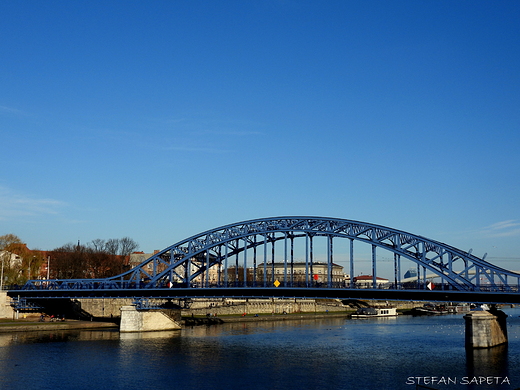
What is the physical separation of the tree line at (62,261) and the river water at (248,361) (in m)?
29.3

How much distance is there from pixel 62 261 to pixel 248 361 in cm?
6999

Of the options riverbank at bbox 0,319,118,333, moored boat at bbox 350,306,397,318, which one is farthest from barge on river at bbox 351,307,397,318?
riverbank at bbox 0,319,118,333

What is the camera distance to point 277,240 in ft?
254

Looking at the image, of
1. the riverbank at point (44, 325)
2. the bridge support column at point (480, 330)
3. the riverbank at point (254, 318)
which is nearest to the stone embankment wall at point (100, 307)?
the riverbank at point (44, 325)

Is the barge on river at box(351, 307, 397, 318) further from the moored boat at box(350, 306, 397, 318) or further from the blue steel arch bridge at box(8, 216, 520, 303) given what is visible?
the blue steel arch bridge at box(8, 216, 520, 303)

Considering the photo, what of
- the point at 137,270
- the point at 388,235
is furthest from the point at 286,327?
the point at 388,235

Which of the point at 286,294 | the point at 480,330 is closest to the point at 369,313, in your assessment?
the point at 286,294

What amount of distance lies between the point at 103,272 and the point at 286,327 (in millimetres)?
42904

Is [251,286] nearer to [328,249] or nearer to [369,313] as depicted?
[328,249]

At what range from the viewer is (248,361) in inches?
2101

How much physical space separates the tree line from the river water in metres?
29.3

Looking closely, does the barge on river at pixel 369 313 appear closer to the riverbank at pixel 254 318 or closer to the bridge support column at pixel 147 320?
the riverbank at pixel 254 318

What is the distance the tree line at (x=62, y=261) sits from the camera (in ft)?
328

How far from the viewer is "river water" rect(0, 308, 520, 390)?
140 feet
